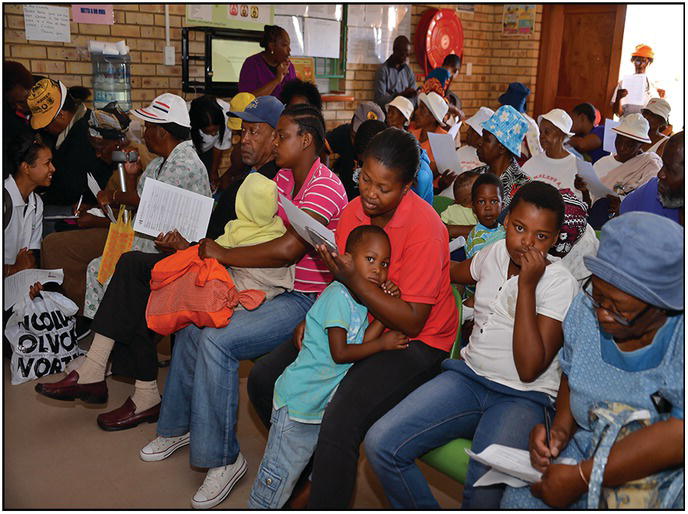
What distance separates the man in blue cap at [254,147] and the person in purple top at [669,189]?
1.57m

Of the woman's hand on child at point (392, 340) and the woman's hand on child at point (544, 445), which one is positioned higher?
the woman's hand on child at point (392, 340)

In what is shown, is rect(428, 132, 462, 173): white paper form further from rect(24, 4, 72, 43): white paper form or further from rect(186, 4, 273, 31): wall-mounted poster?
rect(24, 4, 72, 43): white paper form

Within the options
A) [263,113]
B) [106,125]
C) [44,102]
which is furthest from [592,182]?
[44,102]

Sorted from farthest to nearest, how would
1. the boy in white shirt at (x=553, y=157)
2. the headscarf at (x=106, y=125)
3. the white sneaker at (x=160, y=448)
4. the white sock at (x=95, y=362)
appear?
the boy in white shirt at (x=553, y=157), the headscarf at (x=106, y=125), the white sock at (x=95, y=362), the white sneaker at (x=160, y=448)

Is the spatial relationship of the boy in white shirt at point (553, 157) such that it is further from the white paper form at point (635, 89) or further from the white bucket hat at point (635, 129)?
the white paper form at point (635, 89)

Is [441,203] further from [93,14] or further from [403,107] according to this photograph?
[93,14]

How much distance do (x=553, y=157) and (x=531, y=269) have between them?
257 centimetres

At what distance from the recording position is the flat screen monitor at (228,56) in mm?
5953

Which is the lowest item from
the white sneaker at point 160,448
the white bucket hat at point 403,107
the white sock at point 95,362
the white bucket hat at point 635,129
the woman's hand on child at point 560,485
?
the white sneaker at point 160,448

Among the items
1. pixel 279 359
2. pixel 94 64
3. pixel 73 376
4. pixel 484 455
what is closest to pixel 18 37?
pixel 94 64

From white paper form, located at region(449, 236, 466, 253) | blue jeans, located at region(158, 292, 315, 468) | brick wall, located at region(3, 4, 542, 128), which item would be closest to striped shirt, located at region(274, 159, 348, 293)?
blue jeans, located at region(158, 292, 315, 468)

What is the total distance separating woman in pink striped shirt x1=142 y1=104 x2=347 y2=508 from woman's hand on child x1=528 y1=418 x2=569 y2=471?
110 cm

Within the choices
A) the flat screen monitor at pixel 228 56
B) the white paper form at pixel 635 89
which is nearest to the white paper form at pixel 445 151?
the flat screen monitor at pixel 228 56

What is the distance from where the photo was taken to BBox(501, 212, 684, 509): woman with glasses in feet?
4.75
